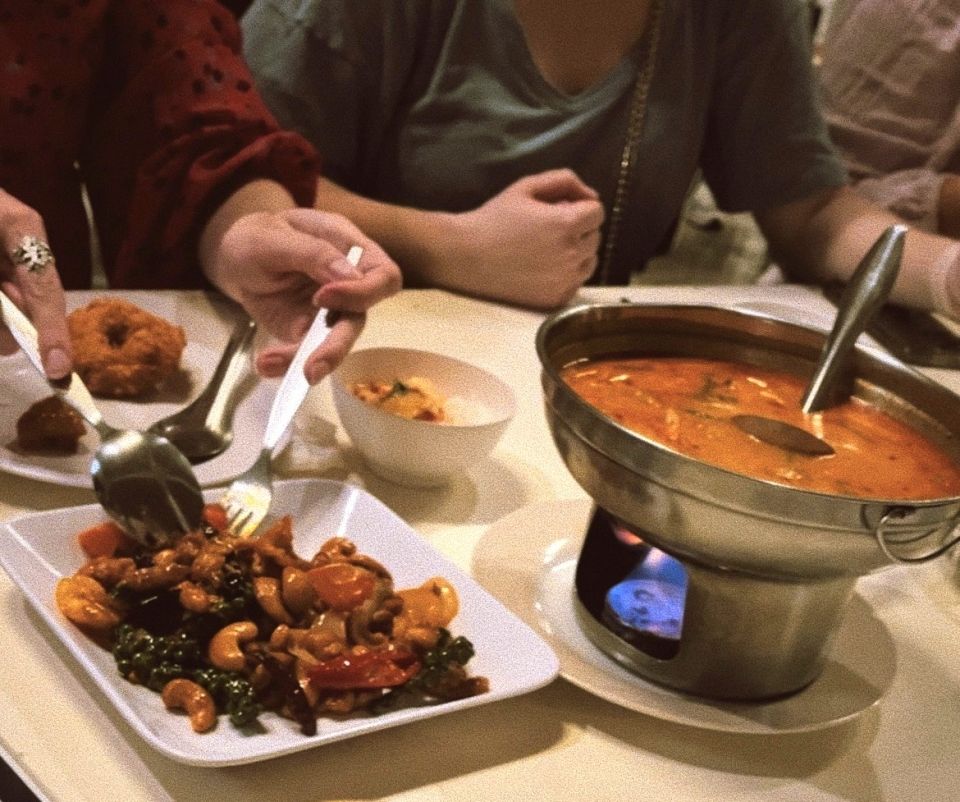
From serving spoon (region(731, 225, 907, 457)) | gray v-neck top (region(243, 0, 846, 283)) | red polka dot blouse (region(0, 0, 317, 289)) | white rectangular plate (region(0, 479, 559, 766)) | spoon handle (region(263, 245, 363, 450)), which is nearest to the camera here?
white rectangular plate (region(0, 479, 559, 766))

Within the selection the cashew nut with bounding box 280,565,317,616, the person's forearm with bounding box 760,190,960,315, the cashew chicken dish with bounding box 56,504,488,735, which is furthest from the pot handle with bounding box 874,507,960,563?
the person's forearm with bounding box 760,190,960,315

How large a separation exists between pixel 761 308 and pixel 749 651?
1049mm

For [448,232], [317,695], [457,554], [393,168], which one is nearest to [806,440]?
[457,554]

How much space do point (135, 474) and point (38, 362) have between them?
14 centimetres

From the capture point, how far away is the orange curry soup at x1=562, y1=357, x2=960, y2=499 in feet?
2.76

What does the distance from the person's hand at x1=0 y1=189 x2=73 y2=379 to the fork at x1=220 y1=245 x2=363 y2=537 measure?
183mm

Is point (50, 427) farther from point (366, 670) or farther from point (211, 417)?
point (366, 670)

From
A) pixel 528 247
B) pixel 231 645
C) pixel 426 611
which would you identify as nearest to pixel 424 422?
pixel 426 611

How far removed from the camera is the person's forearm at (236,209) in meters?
1.40

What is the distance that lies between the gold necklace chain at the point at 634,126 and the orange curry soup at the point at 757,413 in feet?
3.23

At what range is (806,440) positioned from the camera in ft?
2.89

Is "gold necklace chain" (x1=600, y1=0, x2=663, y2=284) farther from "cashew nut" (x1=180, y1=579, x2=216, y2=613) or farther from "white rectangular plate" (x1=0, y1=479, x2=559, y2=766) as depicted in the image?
"cashew nut" (x1=180, y1=579, x2=216, y2=613)

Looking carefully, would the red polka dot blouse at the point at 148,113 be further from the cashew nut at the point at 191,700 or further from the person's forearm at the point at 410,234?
the cashew nut at the point at 191,700

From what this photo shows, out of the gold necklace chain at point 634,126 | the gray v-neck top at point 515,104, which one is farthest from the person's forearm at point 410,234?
the gold necklace chain at point 634,126
